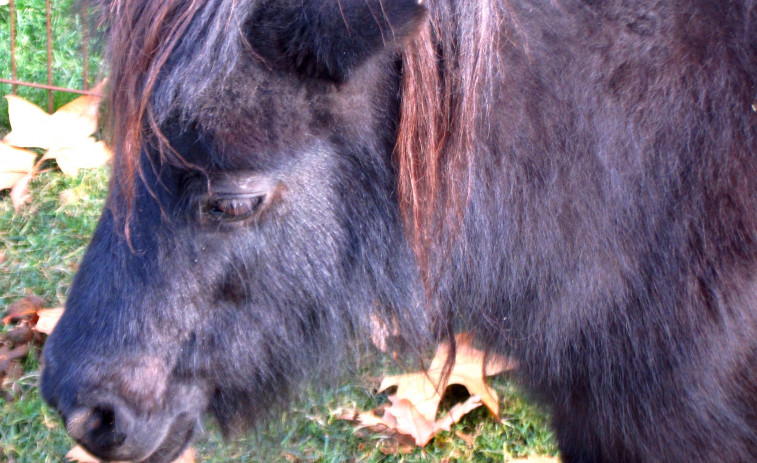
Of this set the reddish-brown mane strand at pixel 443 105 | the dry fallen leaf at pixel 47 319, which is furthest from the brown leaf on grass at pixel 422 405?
the dry fallen leaf at pixel 47 319

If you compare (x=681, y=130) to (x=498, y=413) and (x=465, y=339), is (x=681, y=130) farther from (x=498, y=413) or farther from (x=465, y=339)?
(x=498, y=413)

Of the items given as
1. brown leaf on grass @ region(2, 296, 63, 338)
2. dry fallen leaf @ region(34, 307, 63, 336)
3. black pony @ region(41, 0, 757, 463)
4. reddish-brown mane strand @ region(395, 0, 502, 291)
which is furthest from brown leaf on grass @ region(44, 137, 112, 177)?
reddish-brown mane strand @ region(395, 0, 502, 291)

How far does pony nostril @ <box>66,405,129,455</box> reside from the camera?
1541 millimetres

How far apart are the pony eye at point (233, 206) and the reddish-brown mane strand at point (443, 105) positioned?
35cm

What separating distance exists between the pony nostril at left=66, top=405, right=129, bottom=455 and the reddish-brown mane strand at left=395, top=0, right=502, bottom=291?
0.82 metres

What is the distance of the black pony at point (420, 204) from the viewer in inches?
59.8

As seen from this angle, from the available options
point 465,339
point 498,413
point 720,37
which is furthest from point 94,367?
point 498,413

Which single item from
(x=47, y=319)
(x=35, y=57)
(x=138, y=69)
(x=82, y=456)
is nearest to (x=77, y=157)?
(x=35, y=57)

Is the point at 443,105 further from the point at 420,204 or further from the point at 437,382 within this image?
the point at 437,382

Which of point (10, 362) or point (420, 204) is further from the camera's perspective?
point (10, 362)

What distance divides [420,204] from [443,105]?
241mm

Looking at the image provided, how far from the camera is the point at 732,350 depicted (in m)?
1.66

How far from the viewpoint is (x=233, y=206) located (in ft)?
5.03

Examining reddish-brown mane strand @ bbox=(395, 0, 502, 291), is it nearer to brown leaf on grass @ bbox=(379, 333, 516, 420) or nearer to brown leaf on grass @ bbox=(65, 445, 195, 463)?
brown leaf on grass @ bbox=(379, 333, 516, 420)
